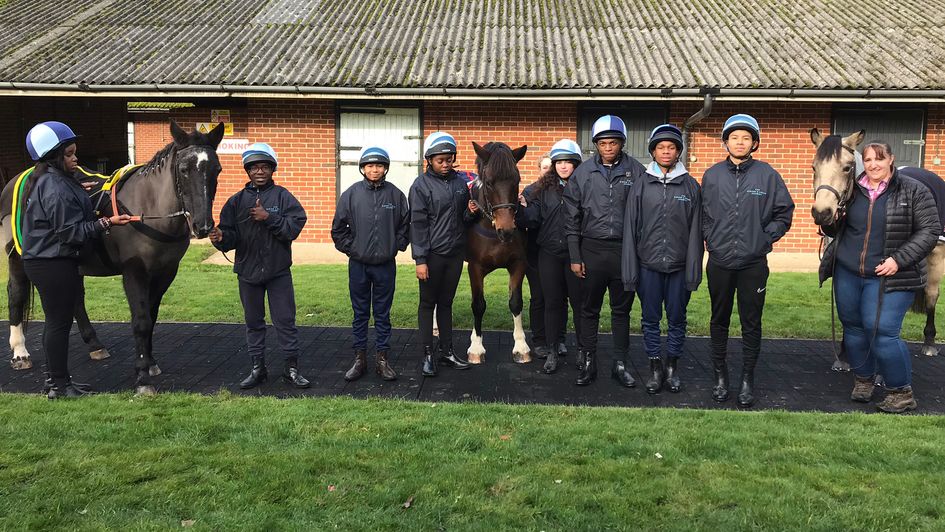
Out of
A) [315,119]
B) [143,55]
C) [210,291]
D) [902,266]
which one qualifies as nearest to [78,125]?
[143,55]

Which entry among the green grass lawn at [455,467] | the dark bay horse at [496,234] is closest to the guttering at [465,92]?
the dark bay horse at [496,234]

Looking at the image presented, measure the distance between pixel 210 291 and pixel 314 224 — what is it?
3896 mm

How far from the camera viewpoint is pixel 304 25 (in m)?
14.6

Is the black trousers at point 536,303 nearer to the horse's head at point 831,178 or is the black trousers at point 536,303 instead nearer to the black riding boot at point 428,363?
the black riding boot at point 428,363

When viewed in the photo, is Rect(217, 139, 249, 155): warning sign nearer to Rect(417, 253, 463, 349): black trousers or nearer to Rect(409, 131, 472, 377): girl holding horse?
Rect(409, 131, 472, 377): girl holding horse

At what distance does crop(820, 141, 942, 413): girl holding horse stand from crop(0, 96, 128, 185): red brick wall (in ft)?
49.6

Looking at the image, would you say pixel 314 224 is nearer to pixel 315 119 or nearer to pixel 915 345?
pixel 315 119

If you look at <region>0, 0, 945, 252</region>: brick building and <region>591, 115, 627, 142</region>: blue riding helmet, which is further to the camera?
<region>0, 0, 945, 252</region>: brick building

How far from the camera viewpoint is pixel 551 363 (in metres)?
6.20

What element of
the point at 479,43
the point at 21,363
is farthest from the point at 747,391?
the point at 479,43

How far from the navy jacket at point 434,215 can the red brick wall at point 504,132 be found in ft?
22.4

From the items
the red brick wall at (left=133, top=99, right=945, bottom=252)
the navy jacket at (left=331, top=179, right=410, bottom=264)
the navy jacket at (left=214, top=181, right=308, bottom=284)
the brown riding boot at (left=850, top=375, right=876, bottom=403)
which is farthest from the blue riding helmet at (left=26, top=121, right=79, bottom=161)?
the red brick wall at (left=133, top=99, right=945, bottom=252)

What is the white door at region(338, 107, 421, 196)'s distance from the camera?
1281cm

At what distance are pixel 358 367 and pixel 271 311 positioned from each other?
32.3 inches
